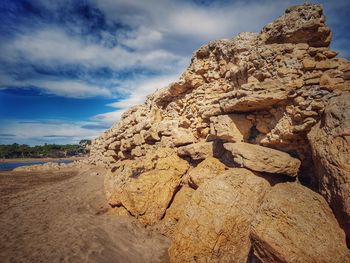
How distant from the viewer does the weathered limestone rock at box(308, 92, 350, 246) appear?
388 centimetres

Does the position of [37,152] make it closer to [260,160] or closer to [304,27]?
[260,160]

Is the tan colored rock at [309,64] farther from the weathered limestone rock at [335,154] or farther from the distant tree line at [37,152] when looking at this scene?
the distant tree line at [37,152]

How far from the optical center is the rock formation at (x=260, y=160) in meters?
4.12

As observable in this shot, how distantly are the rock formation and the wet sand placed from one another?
0.68 m

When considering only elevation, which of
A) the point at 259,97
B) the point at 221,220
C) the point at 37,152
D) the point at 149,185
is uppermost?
the point at 259,97

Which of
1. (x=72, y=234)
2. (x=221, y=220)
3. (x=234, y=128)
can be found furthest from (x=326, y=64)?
(x=72, y=234)

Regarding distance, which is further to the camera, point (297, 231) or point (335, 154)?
point (335, 154)

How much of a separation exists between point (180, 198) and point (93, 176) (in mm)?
8770

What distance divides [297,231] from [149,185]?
4.94 metres

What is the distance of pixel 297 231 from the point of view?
3988 millimetres

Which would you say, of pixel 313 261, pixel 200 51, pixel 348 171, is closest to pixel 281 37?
pixel 200 51

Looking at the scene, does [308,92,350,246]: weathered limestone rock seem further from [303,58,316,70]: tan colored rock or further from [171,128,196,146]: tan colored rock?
[171,128,196,146]: tan colored rock

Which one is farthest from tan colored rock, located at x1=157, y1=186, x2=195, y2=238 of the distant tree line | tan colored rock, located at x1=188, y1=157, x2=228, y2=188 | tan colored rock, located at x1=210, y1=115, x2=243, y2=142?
the distant tree line

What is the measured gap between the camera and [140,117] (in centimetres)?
1214
